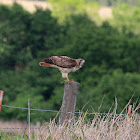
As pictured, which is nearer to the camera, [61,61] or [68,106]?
[68,106]

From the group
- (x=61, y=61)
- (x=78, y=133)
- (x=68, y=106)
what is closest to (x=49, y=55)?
(x=61, y=61)

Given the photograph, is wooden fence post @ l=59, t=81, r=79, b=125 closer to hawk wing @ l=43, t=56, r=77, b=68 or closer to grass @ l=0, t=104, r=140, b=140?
grass @ l=0, t=104, r=140, b=140

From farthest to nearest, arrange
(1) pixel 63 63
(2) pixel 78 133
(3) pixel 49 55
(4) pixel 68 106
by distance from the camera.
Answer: (3) pixel 49 55
(1) pixel 63 63
(4) pixel 68 106
(2) pixel 78 133

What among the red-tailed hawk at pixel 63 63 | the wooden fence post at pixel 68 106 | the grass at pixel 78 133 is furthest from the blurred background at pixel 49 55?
the grass at pixel 78 133

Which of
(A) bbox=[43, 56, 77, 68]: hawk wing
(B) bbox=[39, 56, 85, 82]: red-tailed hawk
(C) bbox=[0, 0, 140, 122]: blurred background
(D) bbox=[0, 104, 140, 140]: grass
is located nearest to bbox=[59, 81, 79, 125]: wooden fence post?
(D) bbox=[0, 104, 140, 140]: grass

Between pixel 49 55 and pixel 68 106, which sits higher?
pixel 49 55

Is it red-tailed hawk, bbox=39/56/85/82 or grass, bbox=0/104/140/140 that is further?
red-tailed hawk, bbox=39/56/85/82

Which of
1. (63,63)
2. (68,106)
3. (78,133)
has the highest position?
(63,63)

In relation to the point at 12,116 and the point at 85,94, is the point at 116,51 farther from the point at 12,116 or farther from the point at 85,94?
the point at 12,116

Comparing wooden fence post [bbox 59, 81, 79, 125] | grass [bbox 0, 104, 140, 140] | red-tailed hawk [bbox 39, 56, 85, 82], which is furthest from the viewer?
red-tailed hawk [bbox 39, 56, 85, 82]

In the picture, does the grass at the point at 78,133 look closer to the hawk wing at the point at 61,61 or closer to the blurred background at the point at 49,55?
the hawk wing at the point at 61,61

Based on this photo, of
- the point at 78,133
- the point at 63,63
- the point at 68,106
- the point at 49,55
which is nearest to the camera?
Answer: the point at 78,133

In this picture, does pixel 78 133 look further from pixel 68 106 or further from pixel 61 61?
pixel 61 61

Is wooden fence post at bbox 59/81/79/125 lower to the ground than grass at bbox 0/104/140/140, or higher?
higher
